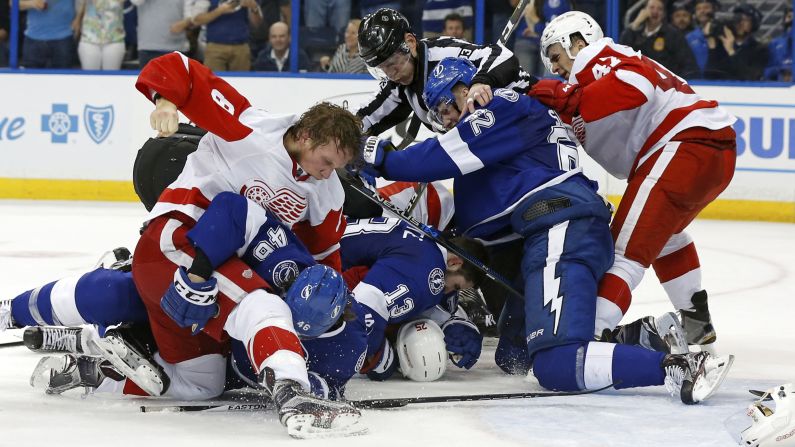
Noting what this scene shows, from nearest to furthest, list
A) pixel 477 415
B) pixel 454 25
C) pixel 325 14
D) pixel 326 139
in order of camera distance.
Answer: pixel 326 139, pixel 477 415, pixel 454 25, pixel 325 14

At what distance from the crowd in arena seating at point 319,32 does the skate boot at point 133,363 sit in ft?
18.4

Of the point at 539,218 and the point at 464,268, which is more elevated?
the point at 539,218

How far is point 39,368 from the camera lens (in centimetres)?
350

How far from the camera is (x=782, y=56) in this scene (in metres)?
8.46

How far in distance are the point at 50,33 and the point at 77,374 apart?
6.39 metres

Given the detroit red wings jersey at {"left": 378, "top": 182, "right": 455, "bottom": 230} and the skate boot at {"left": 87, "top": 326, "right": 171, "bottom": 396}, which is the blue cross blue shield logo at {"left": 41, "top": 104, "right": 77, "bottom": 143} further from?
the skate boot at {"left": 87, "top": 326, "right": 171, "bottom": 396}

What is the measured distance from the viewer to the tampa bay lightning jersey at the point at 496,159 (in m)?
3.82

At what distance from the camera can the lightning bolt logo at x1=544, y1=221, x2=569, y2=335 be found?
358 centimetres

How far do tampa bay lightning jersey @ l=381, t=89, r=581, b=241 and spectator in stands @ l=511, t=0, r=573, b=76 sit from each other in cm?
460

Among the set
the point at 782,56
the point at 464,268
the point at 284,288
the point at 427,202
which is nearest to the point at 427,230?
the point at 464,268

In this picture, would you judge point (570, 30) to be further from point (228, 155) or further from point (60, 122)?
point (60, 122)

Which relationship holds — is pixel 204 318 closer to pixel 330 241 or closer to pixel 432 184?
pixel 330 241

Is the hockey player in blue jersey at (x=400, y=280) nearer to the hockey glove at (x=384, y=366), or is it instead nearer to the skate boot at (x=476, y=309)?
the hockey glove at (x=384, y=366)

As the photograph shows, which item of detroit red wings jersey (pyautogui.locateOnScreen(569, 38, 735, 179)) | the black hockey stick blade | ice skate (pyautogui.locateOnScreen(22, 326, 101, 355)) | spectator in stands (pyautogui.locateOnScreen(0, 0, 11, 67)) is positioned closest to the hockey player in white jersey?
detroit red wings jersey (pyautogui.locateOnScreen(569, 38, 735, 179))
